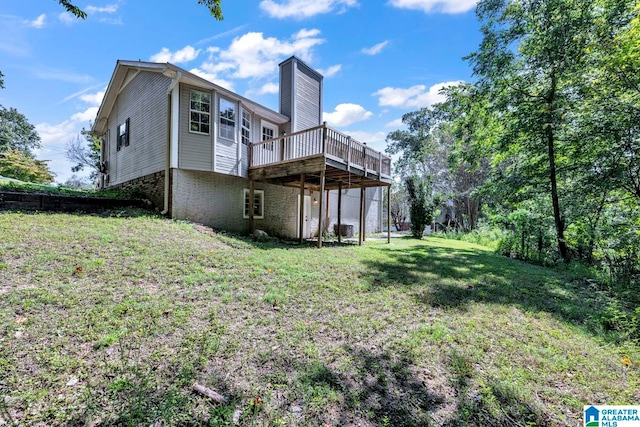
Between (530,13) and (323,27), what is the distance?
7.89m

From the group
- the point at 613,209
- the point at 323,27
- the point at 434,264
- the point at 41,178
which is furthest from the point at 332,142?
the point at 41,178

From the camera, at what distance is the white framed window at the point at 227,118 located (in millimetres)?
10109

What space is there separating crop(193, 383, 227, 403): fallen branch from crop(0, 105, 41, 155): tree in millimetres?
37958

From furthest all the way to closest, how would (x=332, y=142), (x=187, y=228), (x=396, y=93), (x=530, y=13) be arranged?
(x=396, y=93)
(x=530, y=13)
(x=332, y=142)
(x=187, y=228)

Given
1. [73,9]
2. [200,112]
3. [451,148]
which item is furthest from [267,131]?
[451,148]

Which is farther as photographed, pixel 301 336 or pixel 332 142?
pixel 332 142

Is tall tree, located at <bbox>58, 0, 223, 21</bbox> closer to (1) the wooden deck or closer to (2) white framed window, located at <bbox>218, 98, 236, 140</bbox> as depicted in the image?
(1) the wooden deck

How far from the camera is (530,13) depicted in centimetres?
1034

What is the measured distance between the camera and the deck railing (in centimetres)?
940

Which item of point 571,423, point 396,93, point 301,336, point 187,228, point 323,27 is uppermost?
point 396,93

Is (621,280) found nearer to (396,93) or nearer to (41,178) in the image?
(396,93)

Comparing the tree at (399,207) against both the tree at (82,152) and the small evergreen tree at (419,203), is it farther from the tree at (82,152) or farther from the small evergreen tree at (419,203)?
the tree at (82,152)

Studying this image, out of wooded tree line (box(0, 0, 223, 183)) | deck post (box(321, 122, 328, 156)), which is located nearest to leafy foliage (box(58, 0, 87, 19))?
deck post (box(321, 122, 328, 156))

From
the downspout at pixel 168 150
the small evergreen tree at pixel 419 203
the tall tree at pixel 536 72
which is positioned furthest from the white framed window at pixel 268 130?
the tall tree at pixel 536 72
